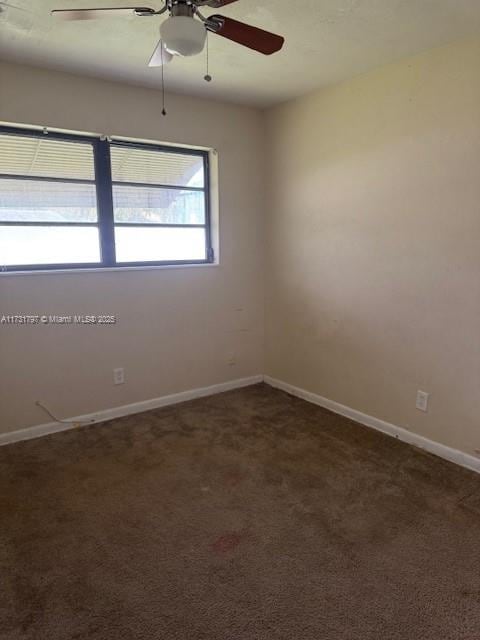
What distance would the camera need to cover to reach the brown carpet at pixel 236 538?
5.11ft

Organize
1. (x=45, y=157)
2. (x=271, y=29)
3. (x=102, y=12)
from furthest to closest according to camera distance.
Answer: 1. (x=45, y=157)
2. (x=271, y=29)
3. (x=102, y=12)

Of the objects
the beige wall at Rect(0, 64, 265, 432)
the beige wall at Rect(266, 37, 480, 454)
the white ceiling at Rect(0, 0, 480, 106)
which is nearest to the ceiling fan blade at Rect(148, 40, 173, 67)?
the white ceiling at Rect(0, 0, 480, 106)

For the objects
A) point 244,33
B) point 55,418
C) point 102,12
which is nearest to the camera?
point 102,12

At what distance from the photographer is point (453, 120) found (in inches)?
95.9

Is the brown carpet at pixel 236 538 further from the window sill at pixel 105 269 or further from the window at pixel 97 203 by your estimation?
the window at pixel 97 203

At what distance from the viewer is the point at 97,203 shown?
3129 millimetres

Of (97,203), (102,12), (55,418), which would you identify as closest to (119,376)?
(55,418)

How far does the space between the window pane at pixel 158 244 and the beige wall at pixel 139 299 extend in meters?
0.15

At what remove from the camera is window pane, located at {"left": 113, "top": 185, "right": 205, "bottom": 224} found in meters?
3.25

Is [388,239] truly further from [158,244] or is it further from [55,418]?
[55,418]

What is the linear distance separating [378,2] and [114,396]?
2.99 meters

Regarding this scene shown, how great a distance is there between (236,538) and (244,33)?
7.22 ft

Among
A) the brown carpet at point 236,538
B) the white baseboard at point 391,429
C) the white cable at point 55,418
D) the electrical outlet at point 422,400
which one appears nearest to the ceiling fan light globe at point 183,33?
the brown carpet at point 236,538

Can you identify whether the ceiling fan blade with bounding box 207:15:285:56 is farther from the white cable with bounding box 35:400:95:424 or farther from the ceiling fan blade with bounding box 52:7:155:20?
the white cable with bounding box 35:400:95:424
